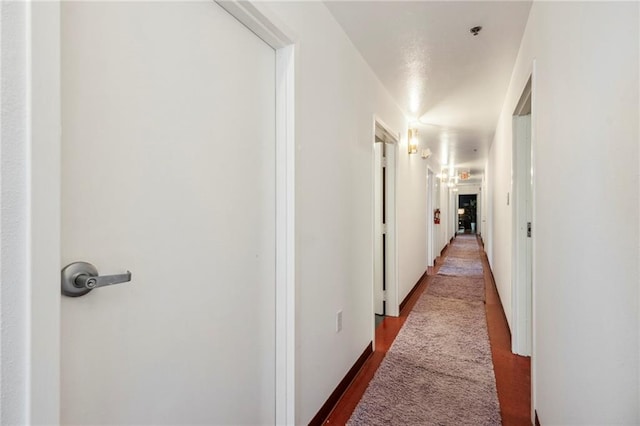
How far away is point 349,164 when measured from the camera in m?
2.27

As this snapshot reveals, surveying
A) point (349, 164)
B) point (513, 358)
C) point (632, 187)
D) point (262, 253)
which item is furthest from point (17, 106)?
point (513, 358)

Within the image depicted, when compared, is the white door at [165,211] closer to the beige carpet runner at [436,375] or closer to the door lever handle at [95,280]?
the door lever handle at [95,280]

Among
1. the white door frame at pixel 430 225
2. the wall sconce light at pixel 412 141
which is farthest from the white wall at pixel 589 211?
the white door frame at pixel 430 225

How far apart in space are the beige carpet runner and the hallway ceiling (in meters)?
2.37

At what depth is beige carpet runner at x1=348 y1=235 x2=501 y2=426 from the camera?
193 cm

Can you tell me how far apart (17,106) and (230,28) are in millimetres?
865

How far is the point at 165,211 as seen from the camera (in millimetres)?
1000

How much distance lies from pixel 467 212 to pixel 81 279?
1754 cm

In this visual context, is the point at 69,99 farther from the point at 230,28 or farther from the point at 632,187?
the point at 632,187

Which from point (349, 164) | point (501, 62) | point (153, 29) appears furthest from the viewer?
point (501, 62)

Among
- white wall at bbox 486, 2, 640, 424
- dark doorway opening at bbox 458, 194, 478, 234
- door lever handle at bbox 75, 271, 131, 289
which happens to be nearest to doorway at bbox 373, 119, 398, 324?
white wall at bbox 486, 2, 640, 424

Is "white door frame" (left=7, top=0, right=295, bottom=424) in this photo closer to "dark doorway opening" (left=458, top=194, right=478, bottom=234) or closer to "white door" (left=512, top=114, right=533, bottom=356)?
"white door" (left=512, top=114, right=533, bottom=356)

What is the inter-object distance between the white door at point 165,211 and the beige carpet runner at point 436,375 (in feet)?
3.18

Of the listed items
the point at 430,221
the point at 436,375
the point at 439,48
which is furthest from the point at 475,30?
the point at 430,221
